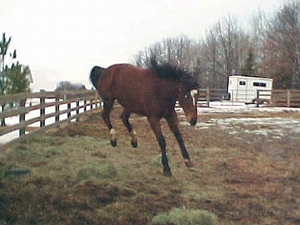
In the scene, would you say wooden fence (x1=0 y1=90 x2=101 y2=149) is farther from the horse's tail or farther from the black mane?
the black mane

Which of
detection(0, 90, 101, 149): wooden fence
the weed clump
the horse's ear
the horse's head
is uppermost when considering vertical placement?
the horse's ear

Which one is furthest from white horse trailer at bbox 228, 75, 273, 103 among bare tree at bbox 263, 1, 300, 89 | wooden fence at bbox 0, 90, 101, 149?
wooden fence at bbox 0, 90, 101, 149

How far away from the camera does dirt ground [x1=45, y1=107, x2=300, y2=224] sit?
382cm

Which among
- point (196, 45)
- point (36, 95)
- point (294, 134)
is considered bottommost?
point (294, 134)

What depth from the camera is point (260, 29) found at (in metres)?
56.7

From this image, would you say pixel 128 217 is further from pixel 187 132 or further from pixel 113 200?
pixel 187 132

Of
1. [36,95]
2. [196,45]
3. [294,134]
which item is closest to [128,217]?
[36,95]

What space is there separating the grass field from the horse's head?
31.4 inches

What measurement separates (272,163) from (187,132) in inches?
166

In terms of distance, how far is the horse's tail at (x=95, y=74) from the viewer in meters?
6.95

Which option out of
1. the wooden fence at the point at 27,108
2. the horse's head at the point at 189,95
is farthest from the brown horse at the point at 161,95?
the wooden fence at the point at 27,108

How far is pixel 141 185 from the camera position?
4555mm

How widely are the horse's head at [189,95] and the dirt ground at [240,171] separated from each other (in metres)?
0.80

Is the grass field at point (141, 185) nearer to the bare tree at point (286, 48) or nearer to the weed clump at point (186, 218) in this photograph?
the weed clump at point (186, 218)
